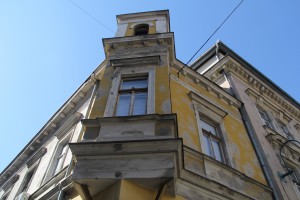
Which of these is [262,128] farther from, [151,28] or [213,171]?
[151,28]

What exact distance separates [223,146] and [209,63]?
7.85 meters

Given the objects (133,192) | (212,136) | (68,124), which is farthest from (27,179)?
(133,192)

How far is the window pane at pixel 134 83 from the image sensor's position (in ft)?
26.4

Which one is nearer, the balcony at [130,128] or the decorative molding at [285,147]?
the balcony at [130,128]

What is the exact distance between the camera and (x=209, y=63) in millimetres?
15633

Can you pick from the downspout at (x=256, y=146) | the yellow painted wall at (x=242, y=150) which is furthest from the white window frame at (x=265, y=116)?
the yellow painted wall at (x=242, y=150)

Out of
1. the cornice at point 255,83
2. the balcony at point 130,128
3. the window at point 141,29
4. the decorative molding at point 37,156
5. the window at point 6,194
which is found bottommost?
the balcony at point 130,128

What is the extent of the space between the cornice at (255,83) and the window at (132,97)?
634cm

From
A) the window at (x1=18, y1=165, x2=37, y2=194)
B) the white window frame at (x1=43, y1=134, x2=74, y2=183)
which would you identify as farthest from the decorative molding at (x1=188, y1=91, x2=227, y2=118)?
the window at (x1=18, y1=165, x2=37, y2=194)

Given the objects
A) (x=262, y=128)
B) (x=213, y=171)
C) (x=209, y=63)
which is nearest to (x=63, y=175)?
(x=213, y=171)

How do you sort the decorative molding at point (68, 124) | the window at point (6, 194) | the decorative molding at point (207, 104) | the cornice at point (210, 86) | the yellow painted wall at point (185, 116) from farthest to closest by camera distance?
the window at point (6, 194) → the cornice at point (210, 86) → the decorative molding at point (68, 124) → the decorative molding at point (207, 104) → the yellow painted wall at point (185, 116)

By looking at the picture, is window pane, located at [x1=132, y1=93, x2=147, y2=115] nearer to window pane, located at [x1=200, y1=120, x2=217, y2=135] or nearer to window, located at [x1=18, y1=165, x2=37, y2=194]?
window pane, located at [x1=200, y1=120, x2=217, y2=135]

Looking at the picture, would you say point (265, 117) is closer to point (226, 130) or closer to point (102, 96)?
point (226, 130)

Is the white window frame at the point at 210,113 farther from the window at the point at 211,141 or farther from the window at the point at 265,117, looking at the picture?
the window at the point at 265,117
